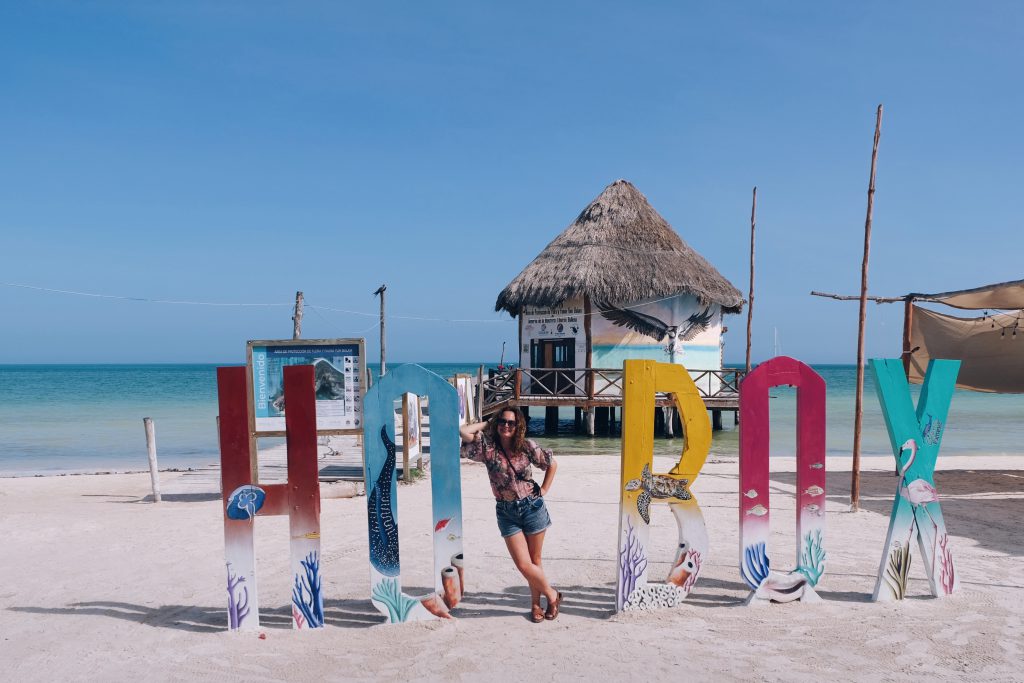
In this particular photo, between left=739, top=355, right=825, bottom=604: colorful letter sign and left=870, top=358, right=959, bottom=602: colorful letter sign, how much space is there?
45cm

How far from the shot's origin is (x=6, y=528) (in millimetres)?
7547

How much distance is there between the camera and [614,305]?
19125 mm

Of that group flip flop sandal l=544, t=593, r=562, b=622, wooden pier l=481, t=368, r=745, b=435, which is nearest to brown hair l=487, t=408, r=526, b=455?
flip flop sandal l=544, t=593, r=562, b=622

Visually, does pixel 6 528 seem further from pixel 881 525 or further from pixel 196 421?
pixel 196 421

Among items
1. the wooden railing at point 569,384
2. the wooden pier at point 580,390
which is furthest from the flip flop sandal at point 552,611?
the wooden railing at point 569,384

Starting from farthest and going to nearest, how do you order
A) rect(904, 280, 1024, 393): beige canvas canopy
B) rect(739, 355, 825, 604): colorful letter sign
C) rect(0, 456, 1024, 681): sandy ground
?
rect(904, 280, 1024, 393): beige canvas canopy → rect(739, 355, 825, 604): colorful letter sign → rect(0, 456, 1024, 681): sandy ground

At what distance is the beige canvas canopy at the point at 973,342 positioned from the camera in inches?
385

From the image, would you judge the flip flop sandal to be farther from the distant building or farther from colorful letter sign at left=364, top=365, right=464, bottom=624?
the distant building

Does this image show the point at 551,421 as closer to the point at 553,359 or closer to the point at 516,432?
the point at 553,359

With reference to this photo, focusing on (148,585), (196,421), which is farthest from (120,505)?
(196,421)

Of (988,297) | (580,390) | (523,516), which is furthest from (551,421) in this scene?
(523,516)

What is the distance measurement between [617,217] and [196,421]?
17.7 meters

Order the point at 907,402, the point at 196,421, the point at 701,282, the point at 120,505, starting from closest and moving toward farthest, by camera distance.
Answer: the point at 907,402, the point at 120,505, the point at 701,282, the point at 196,421

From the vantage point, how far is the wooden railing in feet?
60.6
